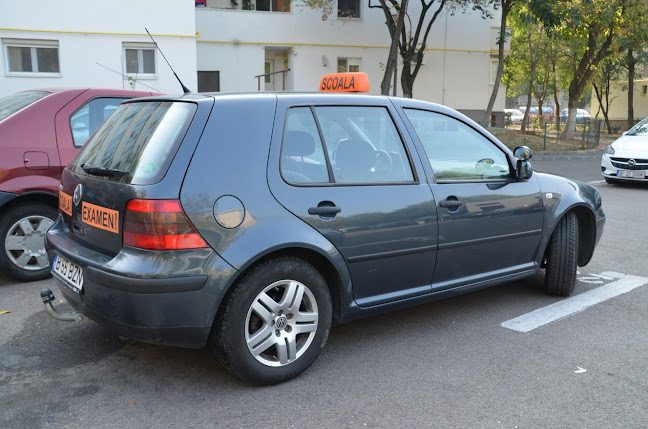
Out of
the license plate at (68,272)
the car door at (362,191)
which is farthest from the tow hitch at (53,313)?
the car door at (362,191)

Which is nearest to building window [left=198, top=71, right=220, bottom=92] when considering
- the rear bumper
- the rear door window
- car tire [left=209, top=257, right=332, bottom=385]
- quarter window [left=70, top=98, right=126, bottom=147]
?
quarter window [left=70, top=98, right=126, bottom=147]

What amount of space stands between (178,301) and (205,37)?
21.6m

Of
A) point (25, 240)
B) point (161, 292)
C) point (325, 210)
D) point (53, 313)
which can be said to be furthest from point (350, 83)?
point (25, 240)

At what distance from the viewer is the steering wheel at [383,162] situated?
389 cm

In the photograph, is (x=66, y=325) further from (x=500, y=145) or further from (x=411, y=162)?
(x=500, y=145)

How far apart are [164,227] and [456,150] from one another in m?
2.18

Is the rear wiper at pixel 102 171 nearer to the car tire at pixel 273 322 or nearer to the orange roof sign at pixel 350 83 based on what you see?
the car tire at pixel 273 322

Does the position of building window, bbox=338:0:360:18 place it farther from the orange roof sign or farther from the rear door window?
the rear door window

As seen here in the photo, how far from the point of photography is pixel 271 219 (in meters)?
3.30

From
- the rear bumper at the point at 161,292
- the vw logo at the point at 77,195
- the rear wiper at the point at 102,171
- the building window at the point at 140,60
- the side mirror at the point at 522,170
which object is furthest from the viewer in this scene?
the building window at the point at 140,60

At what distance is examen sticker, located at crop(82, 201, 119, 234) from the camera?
3.25m

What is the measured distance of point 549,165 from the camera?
19109mm

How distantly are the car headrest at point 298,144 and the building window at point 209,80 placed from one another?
20752mm

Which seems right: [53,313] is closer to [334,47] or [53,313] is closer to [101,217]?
[101,217]
